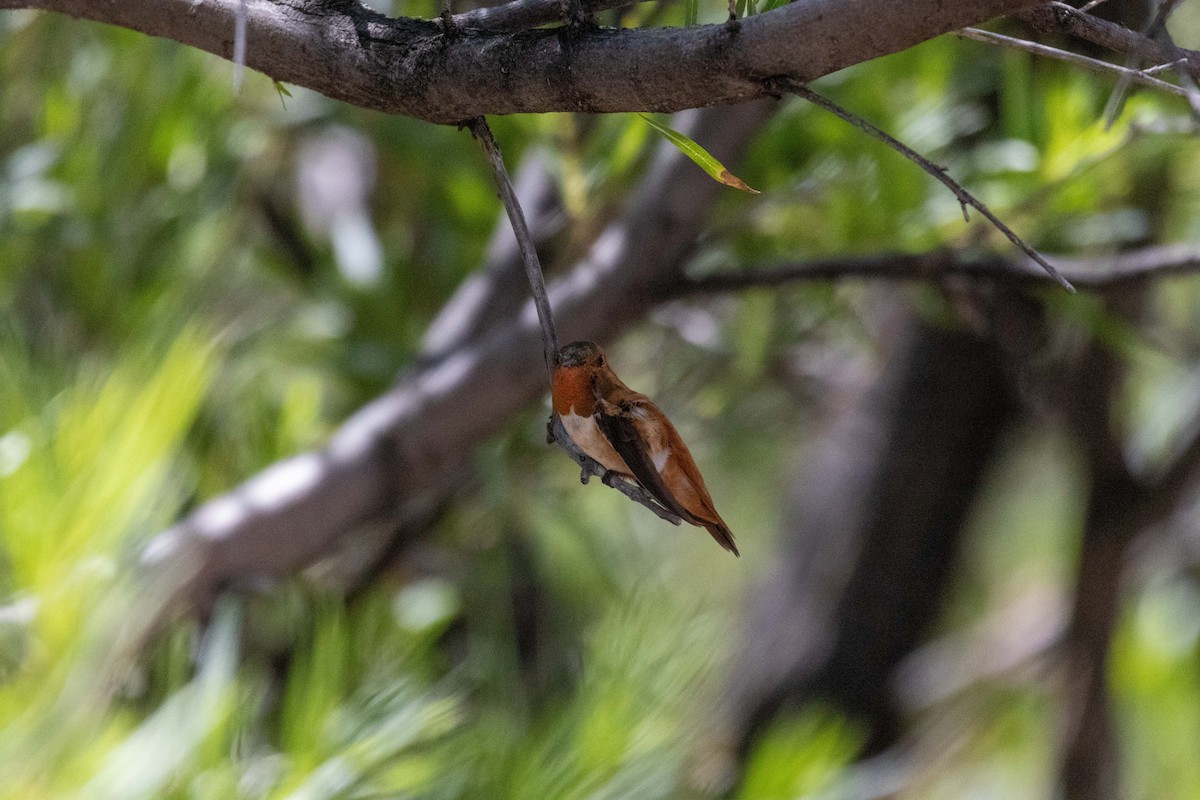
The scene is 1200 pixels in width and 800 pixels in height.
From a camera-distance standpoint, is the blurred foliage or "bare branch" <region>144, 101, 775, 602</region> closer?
the blurred foliage

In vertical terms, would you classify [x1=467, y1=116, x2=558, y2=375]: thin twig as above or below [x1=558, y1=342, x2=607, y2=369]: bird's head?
above

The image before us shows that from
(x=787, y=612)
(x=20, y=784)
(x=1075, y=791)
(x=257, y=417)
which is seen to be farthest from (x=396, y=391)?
(x=1075, y=791)

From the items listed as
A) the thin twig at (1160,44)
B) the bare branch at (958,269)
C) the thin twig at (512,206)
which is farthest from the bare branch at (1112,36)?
the bare branch at (958,269)

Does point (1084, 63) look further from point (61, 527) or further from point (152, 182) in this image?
point (152, 182)

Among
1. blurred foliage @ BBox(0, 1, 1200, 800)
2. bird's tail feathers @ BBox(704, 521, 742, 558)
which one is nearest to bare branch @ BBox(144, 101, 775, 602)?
blurred foliage @ BBox(0, 1, 1200, 800)

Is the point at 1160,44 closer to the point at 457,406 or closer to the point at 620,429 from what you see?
the point at 620,429

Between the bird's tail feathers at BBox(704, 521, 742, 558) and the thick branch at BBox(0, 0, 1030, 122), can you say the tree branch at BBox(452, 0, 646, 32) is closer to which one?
the thick branch at BBox(0, 0, 1030, 122)
